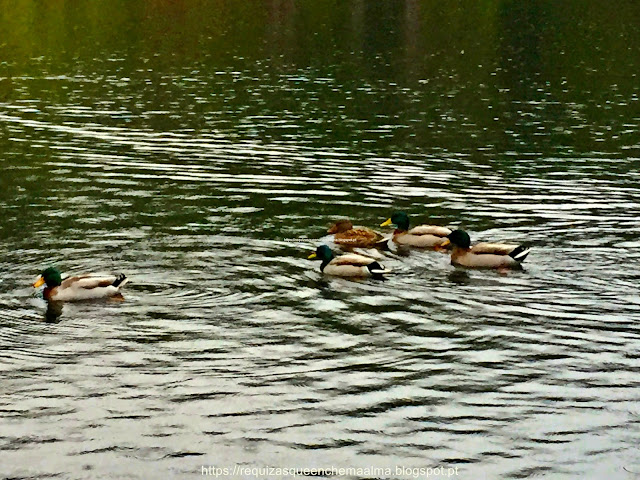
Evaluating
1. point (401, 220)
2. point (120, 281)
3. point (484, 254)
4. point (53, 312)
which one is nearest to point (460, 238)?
point (484, 254)

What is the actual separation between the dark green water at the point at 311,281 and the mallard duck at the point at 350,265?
0.36 meters

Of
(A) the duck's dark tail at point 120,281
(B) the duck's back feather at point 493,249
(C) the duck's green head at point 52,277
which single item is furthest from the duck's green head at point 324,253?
(C) the duck's green head at point 52,277

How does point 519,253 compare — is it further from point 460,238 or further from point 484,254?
point 460,238

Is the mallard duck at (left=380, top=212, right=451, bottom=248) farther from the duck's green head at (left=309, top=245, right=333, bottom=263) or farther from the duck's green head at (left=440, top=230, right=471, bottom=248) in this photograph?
the duck's green head at (left=309, top=245, right=333, bottom=263)

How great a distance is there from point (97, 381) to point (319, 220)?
12895 mm

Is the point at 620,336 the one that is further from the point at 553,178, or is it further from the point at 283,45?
the point at 283,45

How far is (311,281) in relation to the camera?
25406 millimetres

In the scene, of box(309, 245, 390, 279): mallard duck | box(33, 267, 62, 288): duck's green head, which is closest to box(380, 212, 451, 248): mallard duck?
box(309, 245, 390, 279): mallard duck

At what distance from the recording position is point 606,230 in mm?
29484

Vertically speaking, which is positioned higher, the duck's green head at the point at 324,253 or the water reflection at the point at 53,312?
the duck's green head at the point at 324,253

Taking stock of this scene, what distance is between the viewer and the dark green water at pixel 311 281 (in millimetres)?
17156

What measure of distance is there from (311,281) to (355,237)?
10.4 feet

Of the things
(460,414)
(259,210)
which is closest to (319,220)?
(259,210)

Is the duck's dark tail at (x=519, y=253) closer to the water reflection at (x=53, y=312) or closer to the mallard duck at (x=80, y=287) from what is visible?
the mallard duck at (x=80, y=287)
